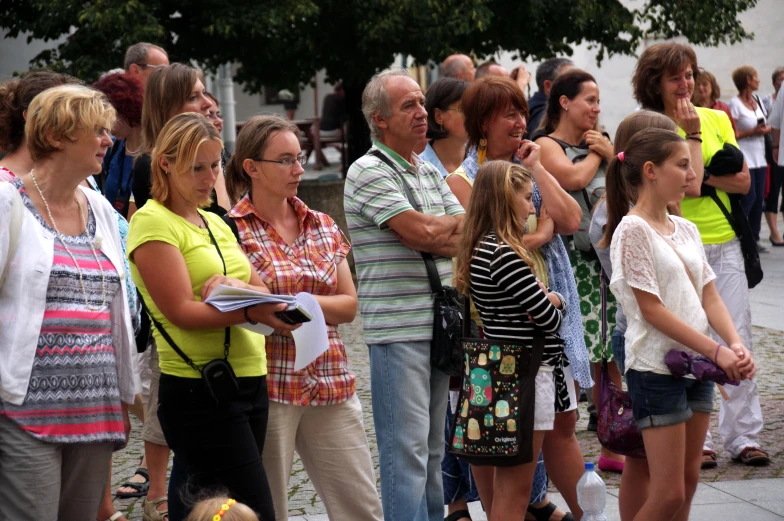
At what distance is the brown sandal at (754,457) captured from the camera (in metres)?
6.30

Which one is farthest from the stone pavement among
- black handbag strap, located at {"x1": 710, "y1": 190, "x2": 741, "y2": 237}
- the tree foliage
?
the tree foliage

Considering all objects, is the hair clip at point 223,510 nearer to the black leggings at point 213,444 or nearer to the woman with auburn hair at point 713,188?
the black leggings at point 213,444

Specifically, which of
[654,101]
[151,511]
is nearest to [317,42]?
[654,101]

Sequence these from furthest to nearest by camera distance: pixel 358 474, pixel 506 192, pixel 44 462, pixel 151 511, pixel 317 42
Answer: pixel 317 42
pixel 151 511
pixel 506 192
pixel 358 474
pixel 44 462

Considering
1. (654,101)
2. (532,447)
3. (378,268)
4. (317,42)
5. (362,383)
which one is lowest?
(362,383)

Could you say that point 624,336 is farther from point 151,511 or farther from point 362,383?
point 362,383

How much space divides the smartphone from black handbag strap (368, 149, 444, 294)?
3.28 feet

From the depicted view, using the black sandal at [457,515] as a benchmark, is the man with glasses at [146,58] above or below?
above

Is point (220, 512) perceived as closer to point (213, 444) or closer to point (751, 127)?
point (213, 444)

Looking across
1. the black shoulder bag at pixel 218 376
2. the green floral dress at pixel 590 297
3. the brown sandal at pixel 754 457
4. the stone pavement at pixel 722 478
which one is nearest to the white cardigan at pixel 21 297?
the black shoulder bag at pixel 218 376

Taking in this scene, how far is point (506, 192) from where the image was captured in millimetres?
4637

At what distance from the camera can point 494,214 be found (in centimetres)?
464

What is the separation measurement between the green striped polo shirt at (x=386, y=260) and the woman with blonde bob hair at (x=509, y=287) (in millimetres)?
192

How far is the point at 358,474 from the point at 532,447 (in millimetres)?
752
